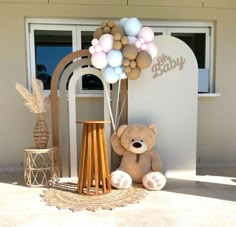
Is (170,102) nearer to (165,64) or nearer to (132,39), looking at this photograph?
(165,64)

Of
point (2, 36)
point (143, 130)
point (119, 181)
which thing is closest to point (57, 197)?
point (119, 181)

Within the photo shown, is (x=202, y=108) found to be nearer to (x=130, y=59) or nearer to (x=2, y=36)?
(x=130, y=59)

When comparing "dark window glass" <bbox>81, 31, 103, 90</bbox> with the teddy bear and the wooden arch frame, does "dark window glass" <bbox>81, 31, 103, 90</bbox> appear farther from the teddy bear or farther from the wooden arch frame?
the teddy bear

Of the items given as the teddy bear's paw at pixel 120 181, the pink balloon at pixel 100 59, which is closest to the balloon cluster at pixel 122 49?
Answer: the pink balloon at pixel 100 59

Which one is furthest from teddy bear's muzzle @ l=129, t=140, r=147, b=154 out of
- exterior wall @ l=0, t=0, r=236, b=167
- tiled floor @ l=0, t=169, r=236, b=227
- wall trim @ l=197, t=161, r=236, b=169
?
wall trim @ l=197, t=161, r=236, b=169

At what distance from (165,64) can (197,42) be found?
107 centimetres

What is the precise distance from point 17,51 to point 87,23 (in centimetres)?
112

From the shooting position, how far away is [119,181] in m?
3.18

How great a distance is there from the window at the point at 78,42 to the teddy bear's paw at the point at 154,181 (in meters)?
1.63

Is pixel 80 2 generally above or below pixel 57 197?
above

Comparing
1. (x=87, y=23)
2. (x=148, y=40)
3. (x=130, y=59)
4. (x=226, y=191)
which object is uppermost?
(x=87, y=23)

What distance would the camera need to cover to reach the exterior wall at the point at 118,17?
3.93 meters

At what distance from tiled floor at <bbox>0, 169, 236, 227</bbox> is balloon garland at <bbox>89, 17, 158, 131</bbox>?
1.50 meters

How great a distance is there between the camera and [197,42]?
4375mm
